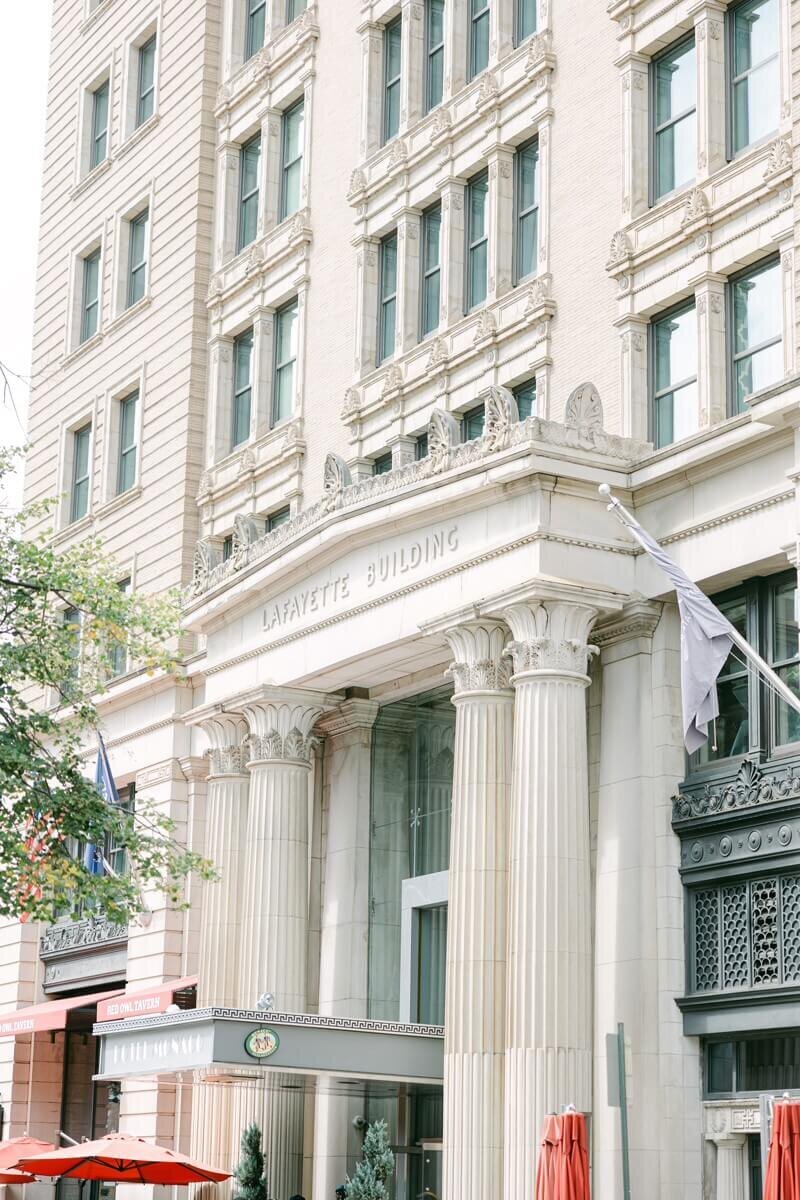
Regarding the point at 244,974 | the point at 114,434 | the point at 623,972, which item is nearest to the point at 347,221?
the point at 114,434

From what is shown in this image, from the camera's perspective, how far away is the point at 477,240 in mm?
31328

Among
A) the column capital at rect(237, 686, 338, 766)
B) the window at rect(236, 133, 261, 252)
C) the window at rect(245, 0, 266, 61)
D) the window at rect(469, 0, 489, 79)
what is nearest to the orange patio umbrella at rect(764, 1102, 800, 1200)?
the column capital at rect(237, 686, 338, 766)

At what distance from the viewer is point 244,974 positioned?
29.9m

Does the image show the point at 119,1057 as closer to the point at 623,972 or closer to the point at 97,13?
the point at 623,972

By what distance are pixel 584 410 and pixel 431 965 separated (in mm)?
9765

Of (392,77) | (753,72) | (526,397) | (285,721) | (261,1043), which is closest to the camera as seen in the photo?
(261,1043)

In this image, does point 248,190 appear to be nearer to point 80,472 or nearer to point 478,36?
point 478,36

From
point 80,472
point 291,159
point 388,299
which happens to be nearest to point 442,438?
point 388,299

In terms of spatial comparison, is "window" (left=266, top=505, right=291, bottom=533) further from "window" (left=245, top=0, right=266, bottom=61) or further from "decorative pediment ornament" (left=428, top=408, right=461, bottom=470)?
"window" (left=245, top=0, right=266, bottom=61)

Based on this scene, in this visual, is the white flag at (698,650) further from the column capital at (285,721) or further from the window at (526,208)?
the column capital at (285,721)

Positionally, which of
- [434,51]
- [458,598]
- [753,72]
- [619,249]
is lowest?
[458,598]

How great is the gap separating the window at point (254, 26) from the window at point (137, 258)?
15.4ft

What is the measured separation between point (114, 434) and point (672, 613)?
22027 mm

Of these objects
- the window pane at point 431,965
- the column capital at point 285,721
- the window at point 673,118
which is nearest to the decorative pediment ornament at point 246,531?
the column capital at point 285,721
